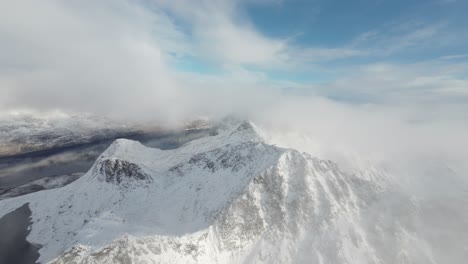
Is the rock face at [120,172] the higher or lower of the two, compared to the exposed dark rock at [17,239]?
higher

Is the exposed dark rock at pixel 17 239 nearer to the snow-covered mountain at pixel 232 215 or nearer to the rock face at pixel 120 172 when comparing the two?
the snow-covered mountain at pixel 232 215

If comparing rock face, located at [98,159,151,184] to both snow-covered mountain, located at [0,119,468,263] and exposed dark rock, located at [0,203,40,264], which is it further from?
exposed dark rock, located at [0,203,40,264]

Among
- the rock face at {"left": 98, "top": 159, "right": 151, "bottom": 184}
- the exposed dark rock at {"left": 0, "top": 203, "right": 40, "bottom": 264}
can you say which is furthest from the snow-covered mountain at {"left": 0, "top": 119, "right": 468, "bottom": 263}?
the exposed dark rock at {"left": 0, "top": 203, "right": 40, "bottom": 264}

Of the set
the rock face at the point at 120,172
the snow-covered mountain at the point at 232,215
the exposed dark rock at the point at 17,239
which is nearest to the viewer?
the snow-covered mountain at the point at 232,215

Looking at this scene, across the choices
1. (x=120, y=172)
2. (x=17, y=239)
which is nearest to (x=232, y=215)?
(x=120, y=172)

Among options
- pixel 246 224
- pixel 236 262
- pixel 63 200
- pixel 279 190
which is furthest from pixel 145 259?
pixel 63 200

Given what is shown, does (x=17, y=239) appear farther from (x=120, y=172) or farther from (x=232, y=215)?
(x=232, y=215)

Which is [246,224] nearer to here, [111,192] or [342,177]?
[342,177]

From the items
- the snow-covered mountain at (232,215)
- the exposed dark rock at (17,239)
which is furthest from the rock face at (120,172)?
the exposed dark rock at (17,239)

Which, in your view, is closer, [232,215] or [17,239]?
[232,215]
